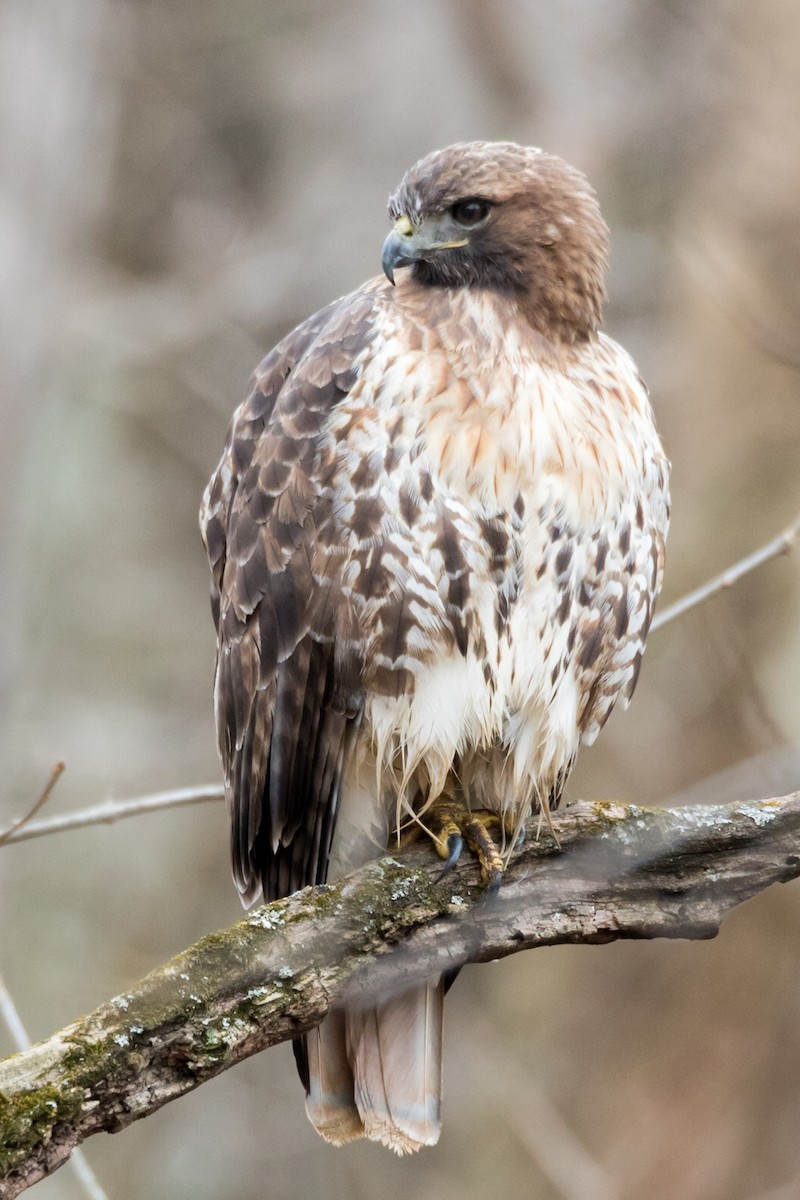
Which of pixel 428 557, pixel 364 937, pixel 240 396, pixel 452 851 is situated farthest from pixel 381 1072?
pixel 240 396

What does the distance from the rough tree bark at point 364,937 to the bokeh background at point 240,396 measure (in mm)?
801

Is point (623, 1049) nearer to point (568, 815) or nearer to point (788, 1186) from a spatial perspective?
point (788, 1186)

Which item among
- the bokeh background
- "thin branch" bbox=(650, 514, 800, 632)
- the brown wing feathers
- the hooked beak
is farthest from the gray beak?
the bokeh background

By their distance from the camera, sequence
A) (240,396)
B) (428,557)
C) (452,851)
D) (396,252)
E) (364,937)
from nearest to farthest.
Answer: (364,937) < (428,557) < (452,851) < (396,252) < (240,396)

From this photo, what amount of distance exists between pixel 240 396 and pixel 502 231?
3419mm

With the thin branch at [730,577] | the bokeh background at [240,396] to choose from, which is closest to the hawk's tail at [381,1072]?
the thin branch at [730,577]

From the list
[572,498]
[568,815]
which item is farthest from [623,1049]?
[572,498]

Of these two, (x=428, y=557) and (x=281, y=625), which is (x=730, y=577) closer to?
(x=428, y=557)

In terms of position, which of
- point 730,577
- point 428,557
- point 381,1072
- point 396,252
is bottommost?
point 381,1072

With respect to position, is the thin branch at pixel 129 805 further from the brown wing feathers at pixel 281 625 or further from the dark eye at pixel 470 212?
the dark eye at pixel 470 212

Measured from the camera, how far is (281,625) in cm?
317

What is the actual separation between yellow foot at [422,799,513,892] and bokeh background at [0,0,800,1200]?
808mm

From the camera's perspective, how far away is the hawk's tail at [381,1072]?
10.8 feet

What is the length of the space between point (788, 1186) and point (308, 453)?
3422 millimetres
